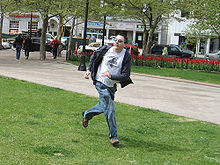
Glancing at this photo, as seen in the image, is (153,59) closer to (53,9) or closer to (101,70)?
(53,9)

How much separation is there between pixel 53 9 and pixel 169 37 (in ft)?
124

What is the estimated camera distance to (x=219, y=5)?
79.6ft

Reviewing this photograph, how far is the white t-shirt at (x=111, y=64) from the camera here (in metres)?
6.57

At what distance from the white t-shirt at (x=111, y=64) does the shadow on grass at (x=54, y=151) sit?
1330mm

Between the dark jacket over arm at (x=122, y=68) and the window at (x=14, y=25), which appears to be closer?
the dark jacket over arm at (x=122, y=68)

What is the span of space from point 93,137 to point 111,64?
125cm

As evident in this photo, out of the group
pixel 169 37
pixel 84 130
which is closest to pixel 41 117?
pixel 84 130

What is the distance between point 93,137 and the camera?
688cm

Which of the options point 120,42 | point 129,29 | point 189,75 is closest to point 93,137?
point 120,42

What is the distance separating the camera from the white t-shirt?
6.57 m

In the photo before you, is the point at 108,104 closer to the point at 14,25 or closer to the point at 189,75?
the point at 189,75

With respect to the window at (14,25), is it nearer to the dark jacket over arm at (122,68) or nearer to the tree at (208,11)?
the tree at (208,11)

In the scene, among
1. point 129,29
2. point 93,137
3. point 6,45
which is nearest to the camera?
point 93,137

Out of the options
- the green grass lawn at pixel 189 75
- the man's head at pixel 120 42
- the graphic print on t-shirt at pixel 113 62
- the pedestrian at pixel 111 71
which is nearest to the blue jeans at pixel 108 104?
the pedestrian at pixel 111 71
